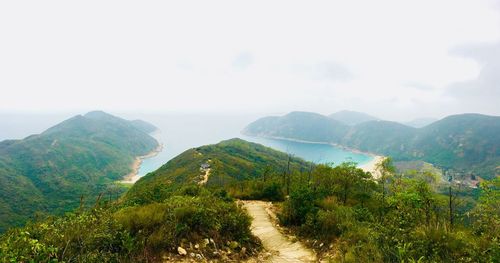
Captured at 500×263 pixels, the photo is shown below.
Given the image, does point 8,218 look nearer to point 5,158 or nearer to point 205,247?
point 5,158

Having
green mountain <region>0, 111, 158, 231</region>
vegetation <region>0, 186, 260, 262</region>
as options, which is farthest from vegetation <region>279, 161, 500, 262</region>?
green mountain <region>0, 111, 158, 231</region>

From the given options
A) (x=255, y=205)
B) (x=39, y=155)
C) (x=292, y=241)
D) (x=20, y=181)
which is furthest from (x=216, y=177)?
(x=39, y=155)

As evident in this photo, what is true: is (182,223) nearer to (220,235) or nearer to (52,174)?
(220,235)

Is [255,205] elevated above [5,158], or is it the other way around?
[255,205]

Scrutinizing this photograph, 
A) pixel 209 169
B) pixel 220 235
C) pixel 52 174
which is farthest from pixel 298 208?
pixel 52 174

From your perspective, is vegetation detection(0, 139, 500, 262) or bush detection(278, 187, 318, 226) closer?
vegetation detection(0, 139, 500, 262)

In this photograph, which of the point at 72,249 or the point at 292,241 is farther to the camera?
→ the point at 292,241

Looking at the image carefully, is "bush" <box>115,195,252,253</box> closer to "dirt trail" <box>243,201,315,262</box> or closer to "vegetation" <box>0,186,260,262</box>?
"vegetation" <box>0,186,260,262</box>
